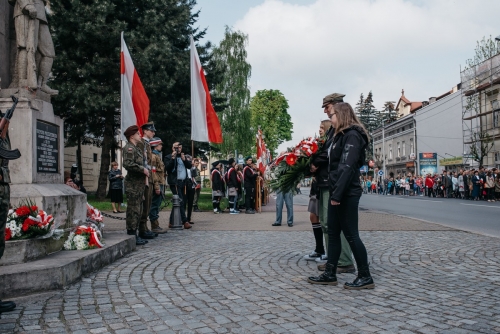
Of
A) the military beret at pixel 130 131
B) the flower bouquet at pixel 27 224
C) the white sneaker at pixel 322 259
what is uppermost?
the military beret at pixel 130 131

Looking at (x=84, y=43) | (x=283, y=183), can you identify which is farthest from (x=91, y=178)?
(x=283, y=183)

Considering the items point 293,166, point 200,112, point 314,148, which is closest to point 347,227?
point 314,148

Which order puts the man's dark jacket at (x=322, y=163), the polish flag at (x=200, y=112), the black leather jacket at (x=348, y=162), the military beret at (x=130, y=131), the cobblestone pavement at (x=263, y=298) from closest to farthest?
the cobblestone pavement at (x=263, y=298), the black leather jacket at (x=348, y=162), the man's dark jacket at (x=322, y=163), the military beret at (x=130, y=131), the polish flag at (x=200, y=112)

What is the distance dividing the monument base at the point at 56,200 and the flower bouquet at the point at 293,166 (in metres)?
2.91

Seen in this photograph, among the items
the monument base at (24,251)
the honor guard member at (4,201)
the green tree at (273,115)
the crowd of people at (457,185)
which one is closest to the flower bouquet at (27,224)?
the monument base at (24,251)

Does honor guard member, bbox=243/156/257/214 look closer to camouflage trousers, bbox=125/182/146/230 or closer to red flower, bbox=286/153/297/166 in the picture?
camouflage trousers, bbox=125/182/146/230

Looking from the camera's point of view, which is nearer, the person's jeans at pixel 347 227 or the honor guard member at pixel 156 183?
the person's jeans at pixel 347 227

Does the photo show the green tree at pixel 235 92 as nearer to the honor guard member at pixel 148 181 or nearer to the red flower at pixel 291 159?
the honor guard member at pixel 148 181

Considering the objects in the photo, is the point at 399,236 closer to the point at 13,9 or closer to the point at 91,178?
the point at 13,9

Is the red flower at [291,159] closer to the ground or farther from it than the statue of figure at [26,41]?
closer to the ground

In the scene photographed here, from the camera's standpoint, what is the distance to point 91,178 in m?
41.8

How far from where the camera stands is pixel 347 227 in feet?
17.0

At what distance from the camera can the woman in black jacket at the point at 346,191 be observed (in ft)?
16.7

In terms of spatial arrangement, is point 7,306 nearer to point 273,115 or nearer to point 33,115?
point 33,115
